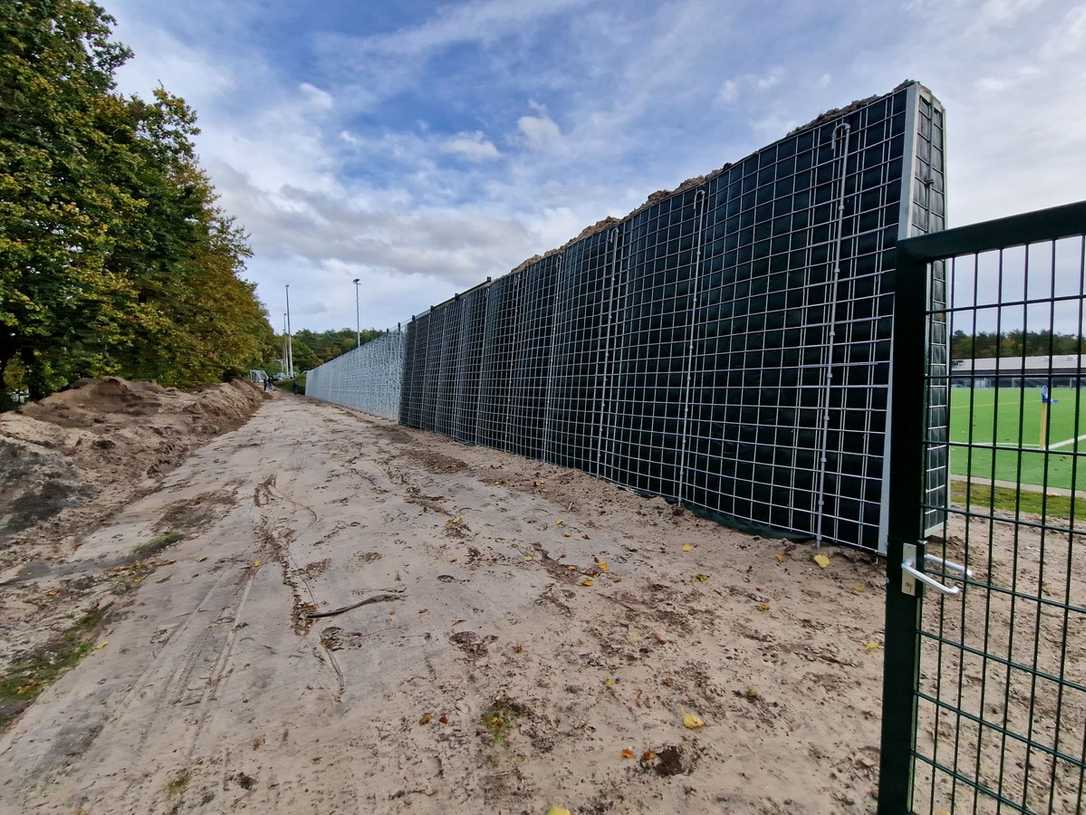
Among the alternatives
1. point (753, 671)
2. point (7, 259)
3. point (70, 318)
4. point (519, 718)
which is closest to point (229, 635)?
point (519, 718)

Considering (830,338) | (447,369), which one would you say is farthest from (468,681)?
(447,369)

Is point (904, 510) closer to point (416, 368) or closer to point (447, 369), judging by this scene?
point (447, 369)

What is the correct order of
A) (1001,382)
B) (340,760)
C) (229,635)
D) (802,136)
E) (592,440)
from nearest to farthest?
(1001,382), (340,760), (229,635), (802,136), (592,440)

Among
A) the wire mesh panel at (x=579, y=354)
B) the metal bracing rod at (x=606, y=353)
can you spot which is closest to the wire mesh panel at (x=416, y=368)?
the wire mesh panel at (x=579, y=354)

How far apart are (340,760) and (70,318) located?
Answer: 33.5 feet

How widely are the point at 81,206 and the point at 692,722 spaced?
11153mm

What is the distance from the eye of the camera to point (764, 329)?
400 centimetres

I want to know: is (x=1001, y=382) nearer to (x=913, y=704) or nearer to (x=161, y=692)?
(x=913, y=704)

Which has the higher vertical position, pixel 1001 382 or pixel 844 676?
pixel 1001 382

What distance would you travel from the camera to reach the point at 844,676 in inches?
84.1

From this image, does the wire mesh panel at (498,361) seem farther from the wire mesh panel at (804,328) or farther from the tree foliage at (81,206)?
the tree foliage at (81,206)

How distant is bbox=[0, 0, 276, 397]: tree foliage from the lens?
6.75 meters

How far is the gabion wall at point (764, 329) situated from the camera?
3.27 m

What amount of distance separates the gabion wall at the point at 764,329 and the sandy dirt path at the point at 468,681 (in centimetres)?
57
